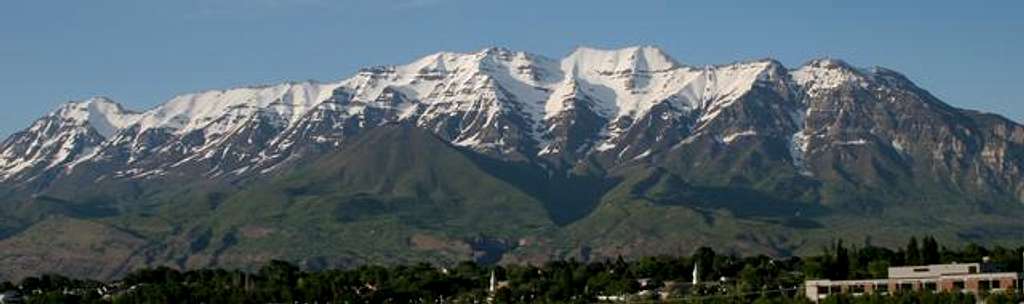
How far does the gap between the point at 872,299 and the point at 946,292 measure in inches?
263

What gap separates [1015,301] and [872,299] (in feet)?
43.5

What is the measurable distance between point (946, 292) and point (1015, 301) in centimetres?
760

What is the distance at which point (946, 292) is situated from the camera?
651 ft

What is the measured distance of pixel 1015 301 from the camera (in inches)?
7584

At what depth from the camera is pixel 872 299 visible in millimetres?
199125

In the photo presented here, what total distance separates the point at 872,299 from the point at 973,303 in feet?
33.0

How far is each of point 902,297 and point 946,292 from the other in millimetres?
4106

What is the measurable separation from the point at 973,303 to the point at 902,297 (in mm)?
7417

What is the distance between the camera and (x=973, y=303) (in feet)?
633

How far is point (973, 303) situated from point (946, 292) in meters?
5.68

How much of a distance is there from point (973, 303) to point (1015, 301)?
367cm
